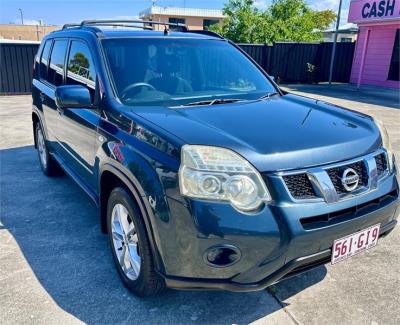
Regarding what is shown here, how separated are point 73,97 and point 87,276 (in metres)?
1.36

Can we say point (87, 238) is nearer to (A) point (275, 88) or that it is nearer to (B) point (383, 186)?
(A) point (275, 88)

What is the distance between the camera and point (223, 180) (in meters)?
2.05

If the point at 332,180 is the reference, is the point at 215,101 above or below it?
above

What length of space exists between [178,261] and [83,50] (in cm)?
223

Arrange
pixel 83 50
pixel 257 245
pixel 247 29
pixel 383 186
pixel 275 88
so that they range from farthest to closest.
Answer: pixel 247 29
pixel 275 88
pixel 83 50
pixel 383 186
pixel 257 245

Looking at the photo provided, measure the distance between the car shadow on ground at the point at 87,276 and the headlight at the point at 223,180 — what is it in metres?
0.95

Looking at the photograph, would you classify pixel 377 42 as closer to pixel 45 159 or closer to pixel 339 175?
pixel 45 159

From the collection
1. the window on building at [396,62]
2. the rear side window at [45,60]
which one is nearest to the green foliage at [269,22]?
the window on building at [396,62]

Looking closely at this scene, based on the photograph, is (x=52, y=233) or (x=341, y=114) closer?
(x=341, y=114)

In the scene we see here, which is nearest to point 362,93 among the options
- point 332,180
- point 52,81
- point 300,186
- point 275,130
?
point 52,81

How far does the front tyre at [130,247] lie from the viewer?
2402 millimetres

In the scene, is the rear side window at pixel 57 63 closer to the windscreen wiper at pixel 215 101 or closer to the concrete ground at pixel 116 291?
the concrete ground at pixel 116 291

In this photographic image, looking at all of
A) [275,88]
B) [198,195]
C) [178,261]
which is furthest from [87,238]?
[275,88]

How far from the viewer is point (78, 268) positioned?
3.06 meters
